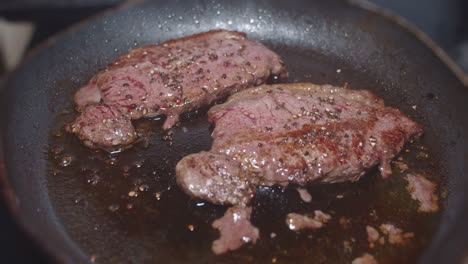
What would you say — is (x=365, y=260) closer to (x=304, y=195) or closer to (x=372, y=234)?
(x=372, y=234)

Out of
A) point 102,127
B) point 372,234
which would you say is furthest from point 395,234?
point 102,127

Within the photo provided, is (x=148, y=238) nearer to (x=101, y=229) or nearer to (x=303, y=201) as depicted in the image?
(x=101, y=229)

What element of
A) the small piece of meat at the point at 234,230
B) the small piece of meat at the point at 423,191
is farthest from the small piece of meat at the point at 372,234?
the small piece of meat at the point at 234,230

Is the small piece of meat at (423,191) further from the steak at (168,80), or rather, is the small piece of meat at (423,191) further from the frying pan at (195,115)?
the steak at (168,80)

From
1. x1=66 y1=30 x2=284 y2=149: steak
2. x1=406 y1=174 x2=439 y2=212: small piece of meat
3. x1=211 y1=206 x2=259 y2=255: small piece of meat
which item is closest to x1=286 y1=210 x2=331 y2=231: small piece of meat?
Result: x1=211 y1=206 x2=259 y2=255: small piece of meat

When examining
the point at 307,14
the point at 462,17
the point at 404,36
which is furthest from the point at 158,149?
the point at 462,17

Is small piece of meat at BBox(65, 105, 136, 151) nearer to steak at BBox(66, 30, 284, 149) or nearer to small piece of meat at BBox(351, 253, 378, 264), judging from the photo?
steak at BBox(66, 30, 284, 149)
